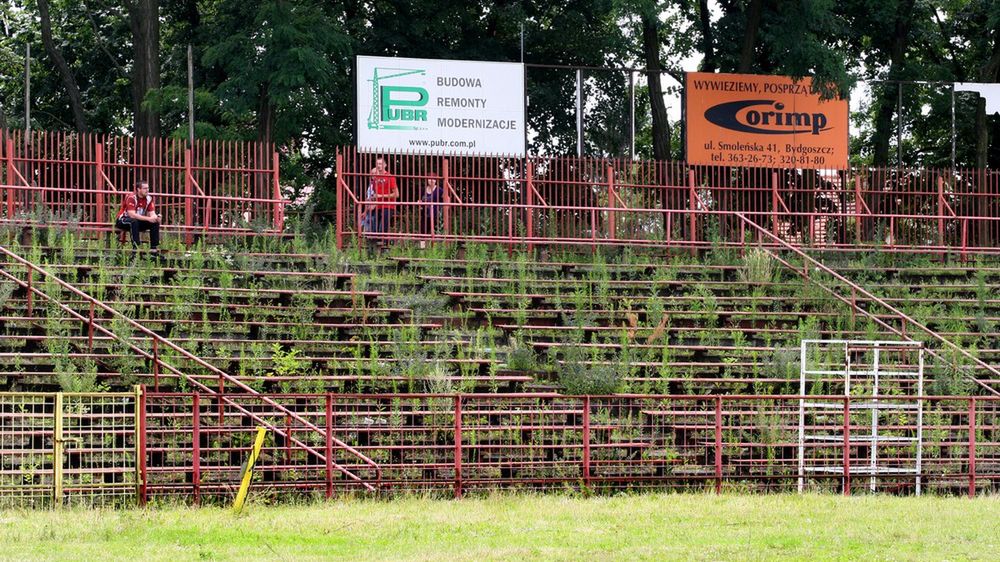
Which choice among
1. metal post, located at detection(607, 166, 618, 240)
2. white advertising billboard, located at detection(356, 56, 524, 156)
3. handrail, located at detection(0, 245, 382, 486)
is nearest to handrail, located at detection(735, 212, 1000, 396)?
metal post, located at detection(607, 166, 618, 240)

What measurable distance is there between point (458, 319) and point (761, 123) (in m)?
12.9

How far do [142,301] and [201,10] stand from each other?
22674 millimetres

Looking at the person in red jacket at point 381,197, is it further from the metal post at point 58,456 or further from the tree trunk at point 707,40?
the tree trunk at point 707,40

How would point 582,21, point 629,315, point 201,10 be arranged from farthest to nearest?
point 201,10 → point 582,21 → point 629,315

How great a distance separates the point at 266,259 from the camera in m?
26.5

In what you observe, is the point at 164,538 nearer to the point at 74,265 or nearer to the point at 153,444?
the point at 153,444

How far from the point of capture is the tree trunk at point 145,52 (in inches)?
1532

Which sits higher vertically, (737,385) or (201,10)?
(201,10)

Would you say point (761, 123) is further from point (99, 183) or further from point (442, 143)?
point (99, 183)

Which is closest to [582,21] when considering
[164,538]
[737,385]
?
[737,385]

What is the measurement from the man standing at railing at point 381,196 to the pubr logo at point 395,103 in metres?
3.07

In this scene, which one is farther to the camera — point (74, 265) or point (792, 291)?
point (792, 291)

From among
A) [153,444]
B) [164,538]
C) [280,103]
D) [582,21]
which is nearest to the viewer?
[164,538]

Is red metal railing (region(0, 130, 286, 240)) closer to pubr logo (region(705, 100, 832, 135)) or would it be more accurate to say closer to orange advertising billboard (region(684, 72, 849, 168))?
orange advertising billboard (region(684, 72, 849, 168))
